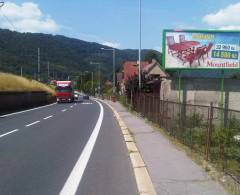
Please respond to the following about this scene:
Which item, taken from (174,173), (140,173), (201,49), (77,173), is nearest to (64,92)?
(201,49)

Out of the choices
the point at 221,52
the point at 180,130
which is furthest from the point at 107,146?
the point at 221,52

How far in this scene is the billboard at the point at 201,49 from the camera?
1287 inches

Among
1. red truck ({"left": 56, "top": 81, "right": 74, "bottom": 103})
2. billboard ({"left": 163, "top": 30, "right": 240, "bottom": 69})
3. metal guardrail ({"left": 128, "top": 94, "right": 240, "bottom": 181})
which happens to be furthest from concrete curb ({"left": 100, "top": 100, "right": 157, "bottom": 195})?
red truck ({"left": 56, "top": 81, "right": 74, "bottom": 103})

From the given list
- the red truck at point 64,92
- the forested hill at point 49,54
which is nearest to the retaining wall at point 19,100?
the red truck at point 64,92

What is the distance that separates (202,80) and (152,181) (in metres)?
22.8

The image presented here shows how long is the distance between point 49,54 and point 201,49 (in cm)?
10550

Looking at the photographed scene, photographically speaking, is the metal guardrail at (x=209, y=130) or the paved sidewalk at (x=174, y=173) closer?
the paved sidewalk at (x=174, y=173)

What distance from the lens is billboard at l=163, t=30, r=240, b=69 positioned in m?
32.7

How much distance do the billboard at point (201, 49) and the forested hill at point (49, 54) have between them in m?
49.5

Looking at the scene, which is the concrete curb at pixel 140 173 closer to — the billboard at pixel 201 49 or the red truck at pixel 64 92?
the billboard at pixel 201 49

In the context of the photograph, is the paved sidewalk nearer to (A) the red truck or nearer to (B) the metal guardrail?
(B) the metal guardrail

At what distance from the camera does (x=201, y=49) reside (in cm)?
3284

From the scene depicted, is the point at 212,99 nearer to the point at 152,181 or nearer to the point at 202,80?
the point at 202,80

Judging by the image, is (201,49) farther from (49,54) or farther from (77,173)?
(49,54)
